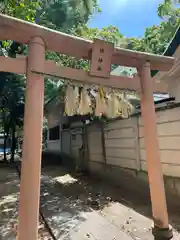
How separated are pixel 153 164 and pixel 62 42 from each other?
1981 mm

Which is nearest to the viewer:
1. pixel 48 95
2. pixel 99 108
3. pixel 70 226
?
pixel 99 108

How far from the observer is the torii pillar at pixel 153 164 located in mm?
2736

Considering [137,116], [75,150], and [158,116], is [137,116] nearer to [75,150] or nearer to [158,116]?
[158,116]

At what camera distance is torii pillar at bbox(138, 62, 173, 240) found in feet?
8.98

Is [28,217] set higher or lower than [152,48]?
lower

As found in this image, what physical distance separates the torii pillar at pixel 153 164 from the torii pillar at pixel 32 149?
1.48 metres

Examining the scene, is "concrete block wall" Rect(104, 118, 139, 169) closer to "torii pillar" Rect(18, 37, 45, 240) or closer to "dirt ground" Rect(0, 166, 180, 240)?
"dirt ground" Rect(0, 166, 180, 240)

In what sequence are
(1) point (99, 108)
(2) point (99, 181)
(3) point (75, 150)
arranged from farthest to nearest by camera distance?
(3) point (75, 150)
(2) point (99, 181)
(1) point (99, 108)

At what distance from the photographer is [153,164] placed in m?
2.85

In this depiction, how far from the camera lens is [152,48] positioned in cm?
1609

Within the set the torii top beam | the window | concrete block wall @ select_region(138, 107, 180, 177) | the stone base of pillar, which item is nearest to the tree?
the window

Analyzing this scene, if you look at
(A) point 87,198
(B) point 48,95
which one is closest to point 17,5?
(B) point 48,95

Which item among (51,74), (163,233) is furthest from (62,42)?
(163,233)

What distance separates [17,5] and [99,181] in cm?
668
